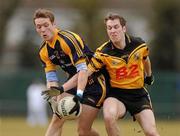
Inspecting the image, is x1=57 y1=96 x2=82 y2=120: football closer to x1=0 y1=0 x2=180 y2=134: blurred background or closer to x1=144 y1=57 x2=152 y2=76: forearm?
x1=144 y1=57 x2=152 y2=76: forearm

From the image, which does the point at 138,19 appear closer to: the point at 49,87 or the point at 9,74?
the point at 9,74

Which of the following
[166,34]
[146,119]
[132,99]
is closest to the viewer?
[146,119]

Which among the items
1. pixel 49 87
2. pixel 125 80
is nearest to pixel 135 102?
pixel 125 80

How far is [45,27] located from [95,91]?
1420 millimetres

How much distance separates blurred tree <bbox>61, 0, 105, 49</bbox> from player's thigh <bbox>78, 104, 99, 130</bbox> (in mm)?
27536

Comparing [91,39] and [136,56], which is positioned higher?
[136,56]

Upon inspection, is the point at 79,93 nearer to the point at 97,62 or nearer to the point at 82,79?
the point at 82,79

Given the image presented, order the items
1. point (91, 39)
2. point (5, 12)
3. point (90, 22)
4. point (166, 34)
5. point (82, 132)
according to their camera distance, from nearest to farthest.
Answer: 1. point (82, 132)
2. point (91, 39)
3. point (166, 34)
4. point (90, 22)
5. point (5, 12)

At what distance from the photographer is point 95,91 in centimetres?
1380

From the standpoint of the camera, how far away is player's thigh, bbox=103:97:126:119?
1314 centimetres

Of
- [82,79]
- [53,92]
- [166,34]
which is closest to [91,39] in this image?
[166,34]

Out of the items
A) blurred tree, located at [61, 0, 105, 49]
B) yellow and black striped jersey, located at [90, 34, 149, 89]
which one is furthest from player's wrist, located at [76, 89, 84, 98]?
blurred tree, located at [61, 0, 105, 49]

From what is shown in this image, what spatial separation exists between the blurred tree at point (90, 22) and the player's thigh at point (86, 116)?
27536 millimetres

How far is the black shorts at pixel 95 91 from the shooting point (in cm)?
1372
